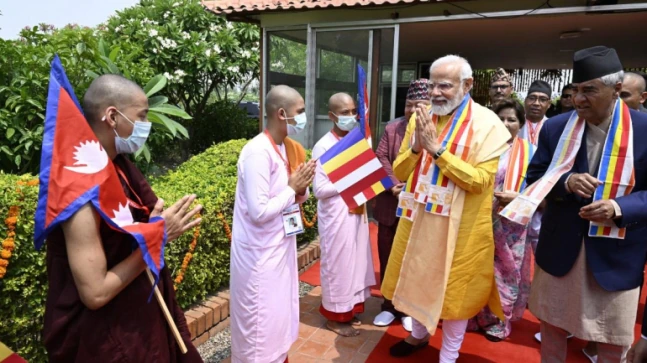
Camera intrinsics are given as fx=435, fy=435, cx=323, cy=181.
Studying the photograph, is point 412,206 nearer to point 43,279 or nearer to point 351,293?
point 351,293

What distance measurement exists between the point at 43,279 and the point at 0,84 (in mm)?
2588

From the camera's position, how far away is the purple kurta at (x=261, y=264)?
239 centimetres

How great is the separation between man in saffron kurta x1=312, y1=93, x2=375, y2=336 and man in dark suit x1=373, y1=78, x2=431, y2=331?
268mm

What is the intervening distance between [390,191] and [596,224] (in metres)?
1.75

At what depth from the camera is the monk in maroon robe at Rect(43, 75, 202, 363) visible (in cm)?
141

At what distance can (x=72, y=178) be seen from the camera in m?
1.40

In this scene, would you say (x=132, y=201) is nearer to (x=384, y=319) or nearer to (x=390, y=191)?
(x=390, y=191)

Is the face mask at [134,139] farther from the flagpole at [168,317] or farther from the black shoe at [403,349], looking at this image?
the black shoe at [403,349]

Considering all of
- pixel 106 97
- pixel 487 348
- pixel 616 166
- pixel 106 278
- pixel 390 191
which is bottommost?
pixel 487 348

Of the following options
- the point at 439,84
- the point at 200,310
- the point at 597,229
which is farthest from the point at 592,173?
the point at 200,310

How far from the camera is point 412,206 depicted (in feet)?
9.76

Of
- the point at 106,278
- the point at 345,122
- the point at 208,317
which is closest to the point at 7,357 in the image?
the point at 106,278

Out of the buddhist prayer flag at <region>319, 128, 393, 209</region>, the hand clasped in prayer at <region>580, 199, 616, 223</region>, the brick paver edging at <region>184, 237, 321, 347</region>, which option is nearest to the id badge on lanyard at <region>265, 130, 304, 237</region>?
the buddhist prayer flag at <region>319, 128, 393, 209</region>

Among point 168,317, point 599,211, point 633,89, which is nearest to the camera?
point 168,317
